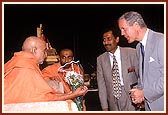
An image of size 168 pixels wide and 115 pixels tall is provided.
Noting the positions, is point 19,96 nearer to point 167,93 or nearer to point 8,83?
point 8,83

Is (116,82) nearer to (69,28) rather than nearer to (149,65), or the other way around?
(149,65)

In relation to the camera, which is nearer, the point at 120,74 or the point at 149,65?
the point at 149,65

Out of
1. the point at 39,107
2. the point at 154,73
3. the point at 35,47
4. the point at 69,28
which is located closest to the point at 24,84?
the point at 39,107

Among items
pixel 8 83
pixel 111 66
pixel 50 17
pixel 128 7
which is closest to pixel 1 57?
pixel 8 83

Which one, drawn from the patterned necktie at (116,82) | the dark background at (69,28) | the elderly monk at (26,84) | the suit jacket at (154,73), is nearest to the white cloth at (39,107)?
the elderly monk at (26,84)

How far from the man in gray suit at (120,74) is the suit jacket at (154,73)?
2.97 ft

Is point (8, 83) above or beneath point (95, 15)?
beneath

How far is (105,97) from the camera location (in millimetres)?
4043

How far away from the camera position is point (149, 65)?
115 inches

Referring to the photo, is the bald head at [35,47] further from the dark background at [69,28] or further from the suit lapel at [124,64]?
the dark background at [69,28]

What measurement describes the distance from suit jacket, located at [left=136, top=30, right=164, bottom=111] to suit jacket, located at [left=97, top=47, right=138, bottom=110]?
2.98 feet

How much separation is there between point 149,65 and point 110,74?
42.6 inches

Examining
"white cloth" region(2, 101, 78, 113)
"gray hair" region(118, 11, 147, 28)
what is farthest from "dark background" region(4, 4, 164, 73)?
"white cloth" region(2, 101, 78, 113)

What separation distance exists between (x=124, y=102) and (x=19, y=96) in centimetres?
137
